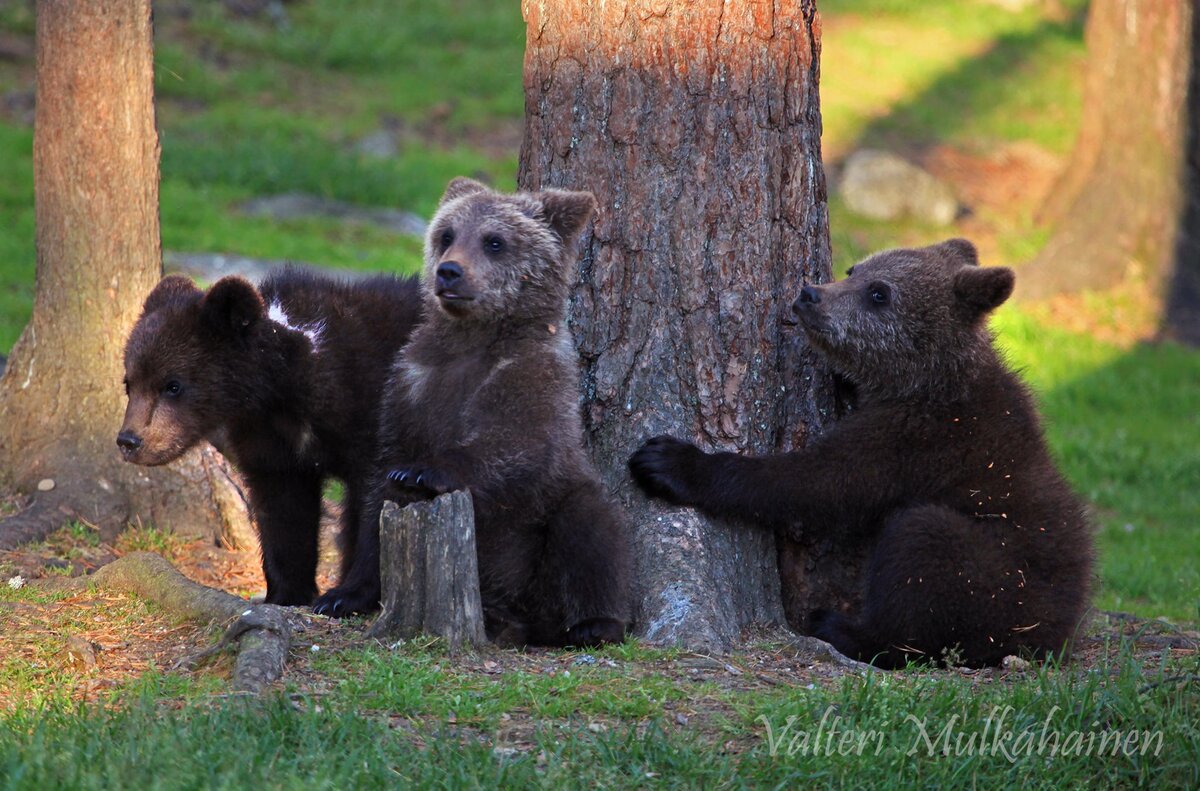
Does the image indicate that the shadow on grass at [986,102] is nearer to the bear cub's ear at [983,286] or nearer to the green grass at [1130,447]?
the green grass at [1130,447]

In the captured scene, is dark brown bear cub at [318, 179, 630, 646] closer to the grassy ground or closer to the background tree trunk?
the grassy ground

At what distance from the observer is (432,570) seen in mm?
5211

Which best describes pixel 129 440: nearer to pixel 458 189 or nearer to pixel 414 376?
pixel 414 376

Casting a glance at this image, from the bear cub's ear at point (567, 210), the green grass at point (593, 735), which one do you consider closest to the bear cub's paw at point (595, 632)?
the green grass at point (593, 735)

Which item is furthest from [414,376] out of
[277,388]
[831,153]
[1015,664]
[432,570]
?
[831,153]

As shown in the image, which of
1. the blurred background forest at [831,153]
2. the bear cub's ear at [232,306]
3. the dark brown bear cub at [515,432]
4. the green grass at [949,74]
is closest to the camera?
the dark brown bear cub at [515,432]

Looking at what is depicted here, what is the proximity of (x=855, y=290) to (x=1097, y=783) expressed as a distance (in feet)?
9.31

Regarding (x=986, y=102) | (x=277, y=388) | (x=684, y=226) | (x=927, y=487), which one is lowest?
(x=927, y=487)

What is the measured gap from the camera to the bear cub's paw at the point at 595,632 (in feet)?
18.7

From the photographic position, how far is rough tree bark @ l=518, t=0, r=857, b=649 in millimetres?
5969

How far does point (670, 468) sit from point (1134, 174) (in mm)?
10018

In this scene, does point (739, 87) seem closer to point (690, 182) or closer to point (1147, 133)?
point (690, 182)

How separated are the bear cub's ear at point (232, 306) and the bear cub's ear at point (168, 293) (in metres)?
0.20

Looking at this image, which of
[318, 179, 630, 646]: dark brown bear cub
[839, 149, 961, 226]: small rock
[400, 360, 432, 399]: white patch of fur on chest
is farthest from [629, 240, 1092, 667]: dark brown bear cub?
[839, 149, 961, 226]: small rock
